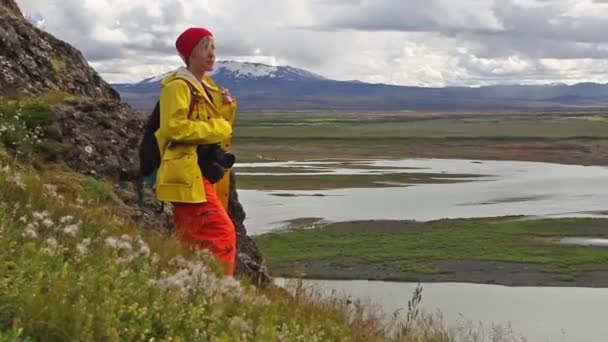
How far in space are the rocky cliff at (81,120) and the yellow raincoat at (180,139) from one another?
216 centimetres

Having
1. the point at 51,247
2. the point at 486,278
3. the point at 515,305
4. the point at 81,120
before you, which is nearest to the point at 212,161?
the point at 51,247

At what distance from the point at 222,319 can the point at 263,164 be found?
70979 millimetres

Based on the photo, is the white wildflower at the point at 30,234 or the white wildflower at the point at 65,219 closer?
the white wildflower at the point at 30,234

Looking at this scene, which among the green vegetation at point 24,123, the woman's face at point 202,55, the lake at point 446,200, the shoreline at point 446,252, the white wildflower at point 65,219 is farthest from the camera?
the lake at point 446,200

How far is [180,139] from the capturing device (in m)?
6.47

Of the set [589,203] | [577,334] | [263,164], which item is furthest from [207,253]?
[263,164]

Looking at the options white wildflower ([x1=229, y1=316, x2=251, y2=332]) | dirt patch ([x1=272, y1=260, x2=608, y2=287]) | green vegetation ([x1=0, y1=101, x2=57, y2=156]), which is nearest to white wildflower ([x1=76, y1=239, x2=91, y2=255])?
white wildflower ([x1=229, y1=316, x2=251, y2=332])

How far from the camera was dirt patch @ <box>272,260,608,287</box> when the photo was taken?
97.6 feet

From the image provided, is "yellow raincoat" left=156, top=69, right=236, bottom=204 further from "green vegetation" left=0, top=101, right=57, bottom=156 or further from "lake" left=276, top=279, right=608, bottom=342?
"lake" left=276, top=279, right=608, bottom=342

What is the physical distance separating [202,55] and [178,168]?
3.14 ft

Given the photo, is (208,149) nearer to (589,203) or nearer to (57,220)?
(57,220)

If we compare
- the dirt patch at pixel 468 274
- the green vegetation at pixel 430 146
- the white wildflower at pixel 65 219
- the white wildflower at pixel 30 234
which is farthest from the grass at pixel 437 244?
the green vegetation at pixel 430 146

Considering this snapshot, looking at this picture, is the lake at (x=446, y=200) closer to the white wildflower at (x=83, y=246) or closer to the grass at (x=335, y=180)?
the grass at (x=335, y=180)

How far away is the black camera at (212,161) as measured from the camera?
22.5ft
